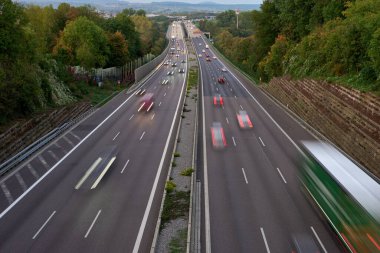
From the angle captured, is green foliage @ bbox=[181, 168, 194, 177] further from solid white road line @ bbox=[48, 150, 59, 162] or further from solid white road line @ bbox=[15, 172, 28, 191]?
solid white road line @ bbox=[48, 150, 59, 162]

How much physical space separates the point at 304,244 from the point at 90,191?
16.1 meters

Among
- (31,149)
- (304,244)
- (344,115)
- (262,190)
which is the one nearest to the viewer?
(304,244)

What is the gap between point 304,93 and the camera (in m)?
54.2

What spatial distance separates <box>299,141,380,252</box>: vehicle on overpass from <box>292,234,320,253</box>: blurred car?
5.06 feet

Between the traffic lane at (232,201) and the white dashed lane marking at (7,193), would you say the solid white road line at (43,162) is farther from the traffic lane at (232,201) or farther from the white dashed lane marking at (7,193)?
the traffic lane at (232,201)

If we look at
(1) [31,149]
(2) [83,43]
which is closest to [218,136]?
(1) [31,149]

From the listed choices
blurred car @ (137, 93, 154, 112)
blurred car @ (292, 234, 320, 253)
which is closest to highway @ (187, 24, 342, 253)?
blurred car @ (292, 234, 320, 253)

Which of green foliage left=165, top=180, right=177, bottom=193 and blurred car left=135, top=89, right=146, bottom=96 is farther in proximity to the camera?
blurred car left=135, top=89, right=146, bottom=96

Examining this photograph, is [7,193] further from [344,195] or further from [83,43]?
[83,43]

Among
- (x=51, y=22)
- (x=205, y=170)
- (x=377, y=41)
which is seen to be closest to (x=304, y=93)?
(x=377, y=41)

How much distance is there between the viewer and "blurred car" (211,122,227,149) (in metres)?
40.5

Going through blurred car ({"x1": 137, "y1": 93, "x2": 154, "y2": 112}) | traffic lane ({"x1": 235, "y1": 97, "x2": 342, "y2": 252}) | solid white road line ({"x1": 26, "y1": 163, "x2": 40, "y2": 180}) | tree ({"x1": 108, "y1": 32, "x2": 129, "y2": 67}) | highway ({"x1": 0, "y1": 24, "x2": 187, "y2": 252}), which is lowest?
traffic lane ({"x1": 235, "y1": 97, "x2": 342, "y2": 252})

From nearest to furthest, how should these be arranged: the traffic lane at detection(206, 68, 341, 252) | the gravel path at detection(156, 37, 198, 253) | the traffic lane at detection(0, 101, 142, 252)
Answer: the gravel path at detection(156, 37, 198, 253) < the traffic lane at detection(0, 101, 142, 252) < the traffic lane at detection(206, 68, 341, 252)

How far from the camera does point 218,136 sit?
4256cm
